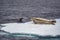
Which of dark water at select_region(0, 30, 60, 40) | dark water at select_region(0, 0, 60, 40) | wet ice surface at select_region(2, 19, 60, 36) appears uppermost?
dark water at select_region(0, 0, 60, 40)

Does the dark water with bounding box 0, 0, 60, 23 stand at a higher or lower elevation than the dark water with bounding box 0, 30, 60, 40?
higher

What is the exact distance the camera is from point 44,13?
2238mm

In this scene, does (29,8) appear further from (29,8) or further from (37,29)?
(37,29)

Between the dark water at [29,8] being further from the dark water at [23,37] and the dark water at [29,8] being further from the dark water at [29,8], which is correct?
the dark water at [23,37]

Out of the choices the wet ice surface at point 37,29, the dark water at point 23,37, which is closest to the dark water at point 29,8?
the wet ice surface at point 37,29

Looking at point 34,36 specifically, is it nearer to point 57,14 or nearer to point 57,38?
point 57,38

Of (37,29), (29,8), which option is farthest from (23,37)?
(29,8)

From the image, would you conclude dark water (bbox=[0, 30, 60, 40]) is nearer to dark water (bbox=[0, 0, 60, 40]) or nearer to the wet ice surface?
the wet ice surface

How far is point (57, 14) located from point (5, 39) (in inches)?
51.4

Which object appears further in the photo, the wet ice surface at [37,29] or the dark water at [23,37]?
the wet ice surface at [37,29]

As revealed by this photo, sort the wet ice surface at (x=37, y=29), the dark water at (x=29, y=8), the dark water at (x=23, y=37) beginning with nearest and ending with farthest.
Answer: the dark water at (x=23, y=37), the wet ice surface at (x=37, y=29), the dark water at (x=29, y=8)

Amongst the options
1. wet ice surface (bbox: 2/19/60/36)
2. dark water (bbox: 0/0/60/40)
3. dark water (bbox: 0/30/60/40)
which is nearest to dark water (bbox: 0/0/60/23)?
dark water (bbox: 0/0/60/40)

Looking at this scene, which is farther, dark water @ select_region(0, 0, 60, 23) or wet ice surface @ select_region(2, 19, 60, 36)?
dark water @ select_region(0, 0, 60, 23)

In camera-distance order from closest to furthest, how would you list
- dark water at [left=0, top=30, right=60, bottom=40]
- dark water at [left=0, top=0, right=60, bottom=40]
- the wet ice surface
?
dark water at [left=0, top=30, right=60, bottom=40], the wet ice surface, dark water at [left=0, top=0, right=60, bottom=40]
